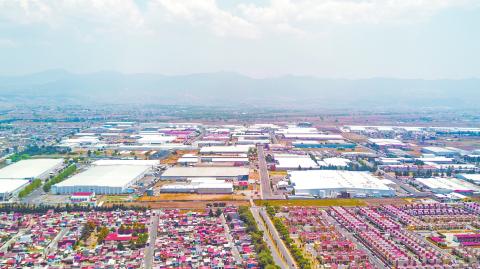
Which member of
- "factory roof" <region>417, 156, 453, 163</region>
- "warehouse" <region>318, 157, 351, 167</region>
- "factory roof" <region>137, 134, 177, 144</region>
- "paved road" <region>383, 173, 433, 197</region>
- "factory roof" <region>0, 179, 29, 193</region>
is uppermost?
"factory roof" <region>137, 134, 177, 144</region>

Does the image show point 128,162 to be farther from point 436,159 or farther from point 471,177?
point 436,159

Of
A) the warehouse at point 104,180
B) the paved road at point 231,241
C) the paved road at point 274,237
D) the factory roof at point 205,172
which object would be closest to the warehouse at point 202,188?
the warehouse at point 104,180

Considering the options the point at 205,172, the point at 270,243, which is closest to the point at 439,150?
the point at 205,172

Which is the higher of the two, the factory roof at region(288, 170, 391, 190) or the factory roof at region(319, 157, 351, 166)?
the factory roof at region(319, 157, 351, 166)

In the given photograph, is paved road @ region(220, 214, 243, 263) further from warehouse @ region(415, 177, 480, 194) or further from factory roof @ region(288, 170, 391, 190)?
warehouse @ region(415, 177, 480, 194)

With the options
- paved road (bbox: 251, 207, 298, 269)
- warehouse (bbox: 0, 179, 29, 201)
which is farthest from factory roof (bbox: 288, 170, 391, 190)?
warehouse (bbox: 0, 179, 29, 201)

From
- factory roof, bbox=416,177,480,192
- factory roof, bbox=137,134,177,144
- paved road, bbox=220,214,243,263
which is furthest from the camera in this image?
factory roof, bbox=137,134,177,144

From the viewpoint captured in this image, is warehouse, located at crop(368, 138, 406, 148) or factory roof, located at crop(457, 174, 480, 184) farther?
warehouse, located at crop(368, 138, 406, 148)

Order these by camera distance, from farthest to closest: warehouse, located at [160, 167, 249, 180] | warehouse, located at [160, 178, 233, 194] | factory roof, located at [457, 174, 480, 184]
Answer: warehouse, located at [160, 167, 249, 180] → factory roof, located at [457, 174, 480, 184] → warehouse, located at [160, 178, 233, 194]
